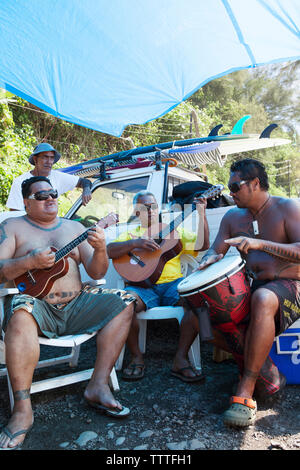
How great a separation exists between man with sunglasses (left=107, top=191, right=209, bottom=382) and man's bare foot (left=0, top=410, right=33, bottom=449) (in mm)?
947

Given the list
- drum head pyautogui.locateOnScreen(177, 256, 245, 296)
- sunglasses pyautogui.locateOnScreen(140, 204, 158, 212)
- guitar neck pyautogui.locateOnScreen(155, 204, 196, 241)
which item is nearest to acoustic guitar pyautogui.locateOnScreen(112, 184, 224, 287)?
guitar neck pyautogui.locateOnScreen(155, 204, 196, 241)

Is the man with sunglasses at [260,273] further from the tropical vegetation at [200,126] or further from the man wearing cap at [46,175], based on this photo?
the tropical vegetation at [200,126]

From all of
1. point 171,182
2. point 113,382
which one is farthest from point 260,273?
point 171,182

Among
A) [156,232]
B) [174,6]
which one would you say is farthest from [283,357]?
[174,6]

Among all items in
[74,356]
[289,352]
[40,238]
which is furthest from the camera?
[74,356]

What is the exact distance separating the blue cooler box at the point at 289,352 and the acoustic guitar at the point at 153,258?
3.88ft

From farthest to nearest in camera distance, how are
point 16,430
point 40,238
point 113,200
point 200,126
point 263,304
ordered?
1. point 200,126
2. point 113,200
3. point 40,238
4. point 263,304
5. point 16,430

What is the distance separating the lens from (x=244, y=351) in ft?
7.66

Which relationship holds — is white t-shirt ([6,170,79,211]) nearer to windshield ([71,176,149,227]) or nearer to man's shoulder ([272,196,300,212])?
windshield ([71,176,149,227])

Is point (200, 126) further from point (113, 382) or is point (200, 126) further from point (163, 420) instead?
point (163, 420)

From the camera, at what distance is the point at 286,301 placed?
2334mm

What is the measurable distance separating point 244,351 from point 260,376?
18 centimetres

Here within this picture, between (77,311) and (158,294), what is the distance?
0.86 metres
